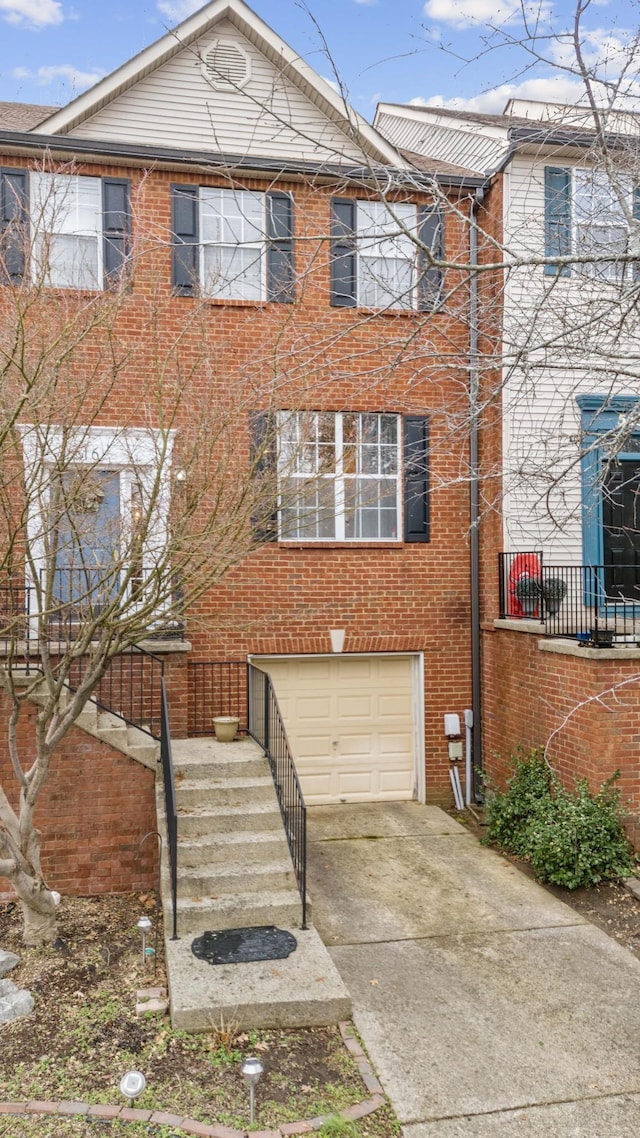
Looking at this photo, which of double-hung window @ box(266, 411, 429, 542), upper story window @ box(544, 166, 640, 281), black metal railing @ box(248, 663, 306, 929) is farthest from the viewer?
double-hung window @ box(266, 411, 429, 542)

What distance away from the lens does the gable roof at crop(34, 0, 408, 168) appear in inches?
384

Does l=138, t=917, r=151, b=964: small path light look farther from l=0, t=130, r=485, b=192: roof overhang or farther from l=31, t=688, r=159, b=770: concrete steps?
l=0, t=130, r=485, b=192: roof overhang

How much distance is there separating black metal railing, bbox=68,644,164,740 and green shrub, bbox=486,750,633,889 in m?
3.88

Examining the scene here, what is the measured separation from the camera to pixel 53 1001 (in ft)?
18.3

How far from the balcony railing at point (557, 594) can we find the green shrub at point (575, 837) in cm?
178

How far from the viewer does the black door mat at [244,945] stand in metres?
5.80

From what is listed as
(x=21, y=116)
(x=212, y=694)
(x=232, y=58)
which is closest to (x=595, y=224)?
(x=212, y=694)

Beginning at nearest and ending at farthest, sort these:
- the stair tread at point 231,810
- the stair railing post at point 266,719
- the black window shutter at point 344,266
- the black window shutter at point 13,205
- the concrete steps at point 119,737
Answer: the stair tread at point 231,810, the concrete steps at point 119,737, the stair railing post at point 266,719, the black window shutter at point 13,205, the black window shutter at point 344,266

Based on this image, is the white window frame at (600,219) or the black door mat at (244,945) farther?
the black door mat at (244,945)

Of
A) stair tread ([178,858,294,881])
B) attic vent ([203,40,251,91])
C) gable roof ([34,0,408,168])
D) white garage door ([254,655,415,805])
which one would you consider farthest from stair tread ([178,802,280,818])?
attic vent ([203,40,251,91])

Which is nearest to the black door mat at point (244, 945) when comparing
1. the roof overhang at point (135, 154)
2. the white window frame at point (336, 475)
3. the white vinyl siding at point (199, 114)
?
the white window frame at point (336, 475)

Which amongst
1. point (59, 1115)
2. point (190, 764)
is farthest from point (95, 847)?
point (59, 1115)

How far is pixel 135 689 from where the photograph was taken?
28.1 ft

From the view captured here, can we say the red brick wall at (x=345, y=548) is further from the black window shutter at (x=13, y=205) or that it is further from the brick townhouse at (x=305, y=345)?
the black window shutter at (x=13, y=205)
